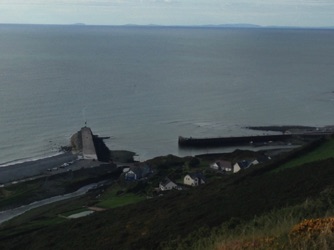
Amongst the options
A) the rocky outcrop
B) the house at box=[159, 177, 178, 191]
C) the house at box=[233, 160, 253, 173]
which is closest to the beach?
the rocky outcrop

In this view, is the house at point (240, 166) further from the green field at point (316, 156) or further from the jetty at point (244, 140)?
the jetty at point (244, 140)

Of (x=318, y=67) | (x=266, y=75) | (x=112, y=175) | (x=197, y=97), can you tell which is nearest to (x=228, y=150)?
(x=112, y=175)

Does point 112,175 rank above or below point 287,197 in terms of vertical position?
below

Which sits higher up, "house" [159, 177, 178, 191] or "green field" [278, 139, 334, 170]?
"green field" [278, 139, 334, 170]

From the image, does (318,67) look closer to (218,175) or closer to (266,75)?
(266,75)

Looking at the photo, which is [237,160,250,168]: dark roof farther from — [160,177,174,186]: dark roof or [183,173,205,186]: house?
[160,177,174,186]: dark roof

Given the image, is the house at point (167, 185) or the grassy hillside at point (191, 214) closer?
the grassy hillside at point (191, 214)

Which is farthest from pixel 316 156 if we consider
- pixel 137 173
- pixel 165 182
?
pixel 137 173

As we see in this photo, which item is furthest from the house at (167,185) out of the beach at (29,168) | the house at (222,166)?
the beach at (29,168)
